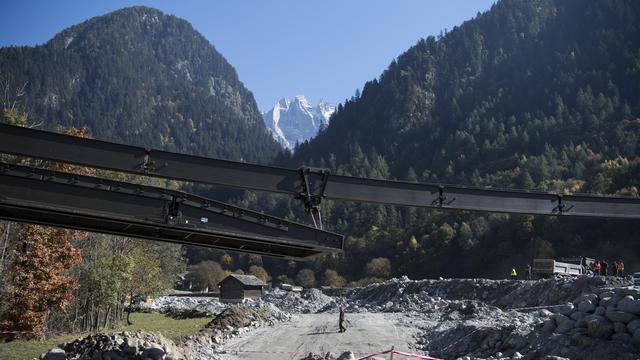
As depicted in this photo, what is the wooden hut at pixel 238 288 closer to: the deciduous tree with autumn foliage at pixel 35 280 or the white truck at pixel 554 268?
the white truck at pixel 554 268

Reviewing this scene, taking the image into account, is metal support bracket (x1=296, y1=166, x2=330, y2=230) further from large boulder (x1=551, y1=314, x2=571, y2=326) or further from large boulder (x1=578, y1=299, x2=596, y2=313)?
large boulder (x1=578, y1=299, x2=596, y2=313)

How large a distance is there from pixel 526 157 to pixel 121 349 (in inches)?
5335

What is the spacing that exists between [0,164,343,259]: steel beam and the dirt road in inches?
375

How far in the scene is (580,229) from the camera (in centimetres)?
8675

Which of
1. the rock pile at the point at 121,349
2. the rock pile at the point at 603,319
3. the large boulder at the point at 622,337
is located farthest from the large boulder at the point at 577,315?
the rock pile at the point at 121,349

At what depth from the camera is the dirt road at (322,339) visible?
74.2ft

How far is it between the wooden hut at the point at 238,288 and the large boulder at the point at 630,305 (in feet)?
196

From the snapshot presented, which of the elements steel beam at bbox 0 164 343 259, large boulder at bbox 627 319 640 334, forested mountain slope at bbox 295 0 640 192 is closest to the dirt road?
steel beam at bbox 0 164 343 259

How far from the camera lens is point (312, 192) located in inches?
556

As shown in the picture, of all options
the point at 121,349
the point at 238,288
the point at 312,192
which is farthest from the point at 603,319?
the point at 238,288

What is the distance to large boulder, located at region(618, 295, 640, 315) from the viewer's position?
572 inches

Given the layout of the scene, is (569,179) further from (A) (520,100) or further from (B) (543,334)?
(B) (543,334)

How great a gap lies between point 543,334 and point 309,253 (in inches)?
290

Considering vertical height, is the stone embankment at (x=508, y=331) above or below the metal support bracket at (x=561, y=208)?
below
